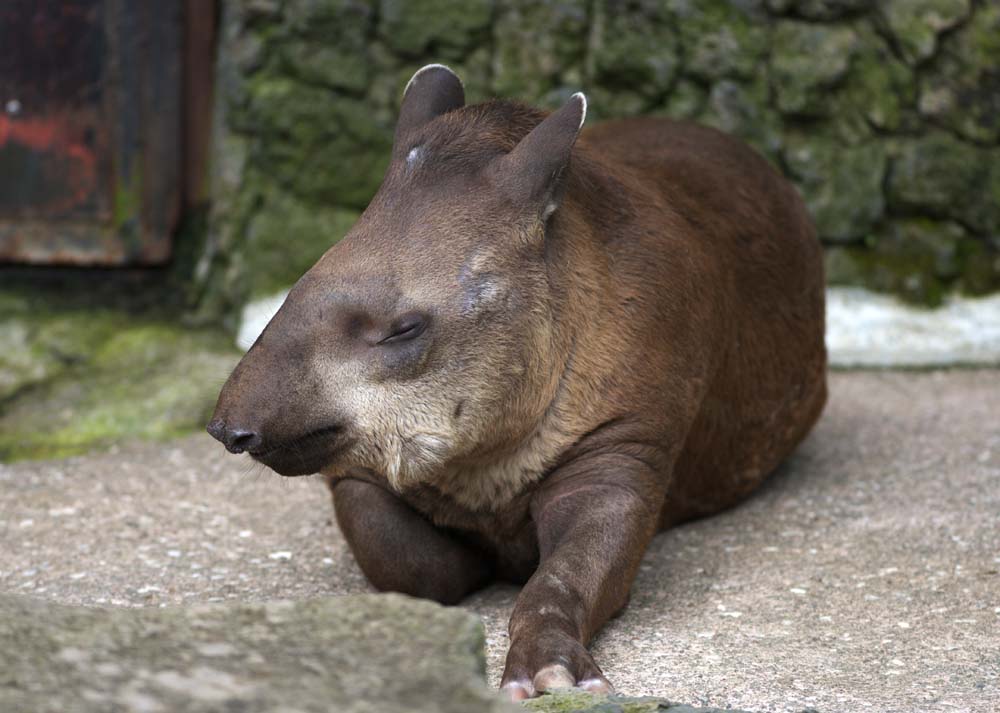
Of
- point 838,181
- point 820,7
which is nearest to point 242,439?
point 838,181

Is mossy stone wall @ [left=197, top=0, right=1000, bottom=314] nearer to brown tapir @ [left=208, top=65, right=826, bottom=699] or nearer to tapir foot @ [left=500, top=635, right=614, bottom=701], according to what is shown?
brown tapir @ [left=208, top=65, right=826, bottom=699]

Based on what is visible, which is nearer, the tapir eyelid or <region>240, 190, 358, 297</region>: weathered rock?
the tapir eyelid

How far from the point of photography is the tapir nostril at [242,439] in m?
3.47

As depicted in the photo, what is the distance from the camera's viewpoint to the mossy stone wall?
675 centimetres

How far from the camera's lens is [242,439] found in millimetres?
3484

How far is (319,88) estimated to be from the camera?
6.78 meters

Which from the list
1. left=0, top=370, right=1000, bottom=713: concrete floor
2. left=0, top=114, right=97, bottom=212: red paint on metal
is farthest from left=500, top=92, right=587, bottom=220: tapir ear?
left=0, top=114, right=97, bottom=212: red paint on metal

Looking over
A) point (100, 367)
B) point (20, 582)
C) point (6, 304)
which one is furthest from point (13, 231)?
point (20, 582)

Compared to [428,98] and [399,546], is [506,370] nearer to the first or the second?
[399,546]

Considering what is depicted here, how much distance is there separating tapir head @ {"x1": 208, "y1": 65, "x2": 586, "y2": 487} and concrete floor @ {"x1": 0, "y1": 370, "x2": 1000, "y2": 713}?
0.59m

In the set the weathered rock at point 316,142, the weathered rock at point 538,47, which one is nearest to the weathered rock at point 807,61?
the weathered rock at point 538,47

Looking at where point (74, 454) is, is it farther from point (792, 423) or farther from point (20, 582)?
point (792, 423)

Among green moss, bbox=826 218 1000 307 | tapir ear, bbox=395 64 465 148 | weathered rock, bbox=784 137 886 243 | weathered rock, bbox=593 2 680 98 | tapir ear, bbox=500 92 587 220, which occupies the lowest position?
green moss, bbox=826 218 1000 307

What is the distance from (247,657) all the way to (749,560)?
2337 millimetres
